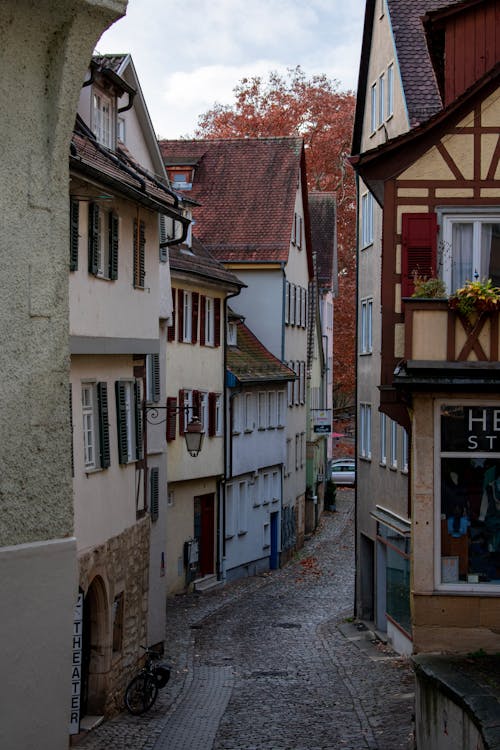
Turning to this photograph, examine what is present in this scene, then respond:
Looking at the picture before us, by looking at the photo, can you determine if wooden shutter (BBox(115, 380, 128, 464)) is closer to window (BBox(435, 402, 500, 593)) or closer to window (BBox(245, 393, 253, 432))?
window (BBox(435, 402, 500, 593))

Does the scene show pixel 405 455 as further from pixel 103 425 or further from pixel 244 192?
pixel 244 192

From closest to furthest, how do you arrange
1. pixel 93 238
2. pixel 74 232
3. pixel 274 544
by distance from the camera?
pixel 74 232 < pixel 93 238 < pixel 274 544

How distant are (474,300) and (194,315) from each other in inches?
684

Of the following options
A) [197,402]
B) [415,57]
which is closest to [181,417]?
[197,402]

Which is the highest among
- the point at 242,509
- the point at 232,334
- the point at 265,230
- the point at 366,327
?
the point at 265,230

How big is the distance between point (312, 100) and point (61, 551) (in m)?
Answer: 48.7

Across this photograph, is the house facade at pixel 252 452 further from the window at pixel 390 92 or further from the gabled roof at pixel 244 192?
the window at pixel 390 92

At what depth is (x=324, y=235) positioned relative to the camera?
2120 inches

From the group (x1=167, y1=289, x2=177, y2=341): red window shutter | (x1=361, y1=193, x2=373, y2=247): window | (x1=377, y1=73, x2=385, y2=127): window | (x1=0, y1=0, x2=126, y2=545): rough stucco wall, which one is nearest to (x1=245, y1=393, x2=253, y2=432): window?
(x1=167, y1=289, x2=177, y2=341): red window shutter

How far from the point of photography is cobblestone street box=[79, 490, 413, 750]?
1747 cm

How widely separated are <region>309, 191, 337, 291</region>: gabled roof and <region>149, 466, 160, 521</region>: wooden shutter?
29.4 m

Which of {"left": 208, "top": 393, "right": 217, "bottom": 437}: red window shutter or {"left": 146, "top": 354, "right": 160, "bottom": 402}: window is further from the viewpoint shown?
{"left": 208, "top": 393, "right": 217, "bottom": 437}: red window shutter

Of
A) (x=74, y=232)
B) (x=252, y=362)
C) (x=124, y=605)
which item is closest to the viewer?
(x=74, y=232)

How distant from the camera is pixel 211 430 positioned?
111ft
